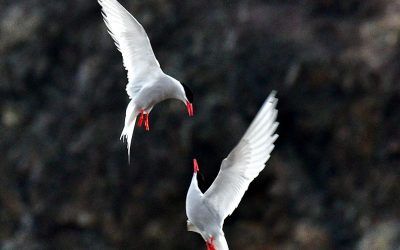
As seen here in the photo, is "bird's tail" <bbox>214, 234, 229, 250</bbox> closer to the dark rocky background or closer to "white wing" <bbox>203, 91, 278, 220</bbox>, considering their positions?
"white wing" <bbox>203, 91, 278, 220</bbox>

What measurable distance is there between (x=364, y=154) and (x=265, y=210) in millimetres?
1149

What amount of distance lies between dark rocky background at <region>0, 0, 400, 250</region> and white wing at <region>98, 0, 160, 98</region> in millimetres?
3662

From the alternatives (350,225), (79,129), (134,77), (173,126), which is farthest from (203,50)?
(134,77)

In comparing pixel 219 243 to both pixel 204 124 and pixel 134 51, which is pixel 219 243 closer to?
pixel 134 51

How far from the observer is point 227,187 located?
5137mm

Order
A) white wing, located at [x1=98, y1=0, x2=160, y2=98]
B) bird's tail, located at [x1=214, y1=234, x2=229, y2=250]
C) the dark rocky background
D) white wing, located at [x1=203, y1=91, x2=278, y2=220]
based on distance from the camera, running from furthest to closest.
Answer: the dark rocky background, white wing, located at [x1=98, y1=0, x2=160, y2=98], bird's tail, located at [x1=214, y1=234, x2=229, y2=250], white wing, located at [x1=203, y1=91, x2=278, y2=220]

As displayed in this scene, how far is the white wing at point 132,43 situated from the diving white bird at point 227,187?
85cm

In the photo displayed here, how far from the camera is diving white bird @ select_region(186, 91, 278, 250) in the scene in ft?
16.1

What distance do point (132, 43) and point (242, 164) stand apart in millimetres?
1209

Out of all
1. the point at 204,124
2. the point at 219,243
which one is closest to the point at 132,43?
the point at 219,243

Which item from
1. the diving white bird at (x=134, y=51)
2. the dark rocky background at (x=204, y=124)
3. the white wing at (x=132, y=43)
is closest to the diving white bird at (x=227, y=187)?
the diving white bird at (x=134, y=51)

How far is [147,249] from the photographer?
31.3ft

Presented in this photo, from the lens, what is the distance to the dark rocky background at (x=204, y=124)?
9078 mm

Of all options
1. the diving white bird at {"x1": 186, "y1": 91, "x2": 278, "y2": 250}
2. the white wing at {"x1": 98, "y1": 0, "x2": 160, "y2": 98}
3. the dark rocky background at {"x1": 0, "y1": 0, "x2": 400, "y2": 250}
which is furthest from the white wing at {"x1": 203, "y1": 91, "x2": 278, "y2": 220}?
the dark rocky background at {"x1": 0, "y1": 0, "x2": 400, "y2": 250}
